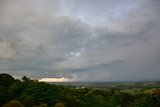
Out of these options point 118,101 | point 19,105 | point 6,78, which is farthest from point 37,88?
point 118,101

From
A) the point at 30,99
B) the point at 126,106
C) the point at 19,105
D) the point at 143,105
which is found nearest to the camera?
the point at 19,105

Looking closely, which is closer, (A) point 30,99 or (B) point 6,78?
(A) point 30,99

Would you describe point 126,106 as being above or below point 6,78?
below

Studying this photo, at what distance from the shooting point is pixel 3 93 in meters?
112

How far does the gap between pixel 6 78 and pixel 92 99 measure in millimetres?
47079

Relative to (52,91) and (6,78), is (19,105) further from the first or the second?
(6,78)

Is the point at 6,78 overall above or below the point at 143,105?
above

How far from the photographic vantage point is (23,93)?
11150cm

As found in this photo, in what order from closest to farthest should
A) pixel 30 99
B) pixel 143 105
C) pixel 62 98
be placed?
pixel 30 99, pixel 62 98, pixel 143 105

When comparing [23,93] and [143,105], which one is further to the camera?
[143,105]

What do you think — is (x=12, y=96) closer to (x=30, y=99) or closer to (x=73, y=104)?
(x=30, y=99)

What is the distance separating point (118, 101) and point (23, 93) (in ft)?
175

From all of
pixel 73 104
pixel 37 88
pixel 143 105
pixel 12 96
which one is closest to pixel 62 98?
pixel 73 104

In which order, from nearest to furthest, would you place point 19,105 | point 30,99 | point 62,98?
point 19,105 < point 30,99 < point 62,98
